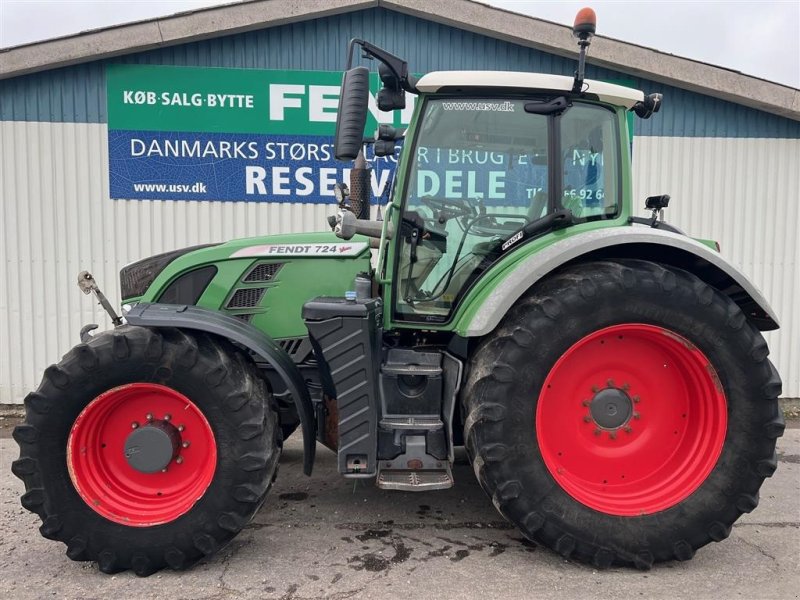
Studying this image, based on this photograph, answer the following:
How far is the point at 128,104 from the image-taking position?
19.4 feet

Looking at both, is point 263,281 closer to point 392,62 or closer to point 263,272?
point 263,272

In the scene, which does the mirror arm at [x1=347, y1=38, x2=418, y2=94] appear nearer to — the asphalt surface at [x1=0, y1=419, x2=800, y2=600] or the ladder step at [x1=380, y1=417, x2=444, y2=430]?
the ladder step at [x1=380, y1=417, x2=444, y2=430]

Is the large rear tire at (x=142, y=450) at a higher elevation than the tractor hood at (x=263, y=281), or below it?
below

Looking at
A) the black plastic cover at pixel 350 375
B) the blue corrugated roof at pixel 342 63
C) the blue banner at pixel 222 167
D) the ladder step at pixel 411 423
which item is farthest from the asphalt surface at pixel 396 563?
the blue corrugated roof at pixel 342 63

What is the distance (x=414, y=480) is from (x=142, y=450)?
4.44 feet

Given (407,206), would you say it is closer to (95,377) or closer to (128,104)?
(95,377)

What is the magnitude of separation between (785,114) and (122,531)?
690 centimetres

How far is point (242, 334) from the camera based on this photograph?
3041 mm

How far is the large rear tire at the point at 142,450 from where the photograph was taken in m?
2.87

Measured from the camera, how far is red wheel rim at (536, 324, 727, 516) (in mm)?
3047

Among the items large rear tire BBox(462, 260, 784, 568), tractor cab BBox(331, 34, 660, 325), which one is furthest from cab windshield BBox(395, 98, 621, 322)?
large rear tire BBox(462, 260, 784, 568)

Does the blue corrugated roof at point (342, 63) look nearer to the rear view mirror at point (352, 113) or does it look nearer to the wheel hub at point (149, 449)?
the rear view mirror at point (352, 113)

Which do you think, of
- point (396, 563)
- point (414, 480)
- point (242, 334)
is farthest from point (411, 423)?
point (242, 334)

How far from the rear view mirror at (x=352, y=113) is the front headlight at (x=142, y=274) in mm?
1444
